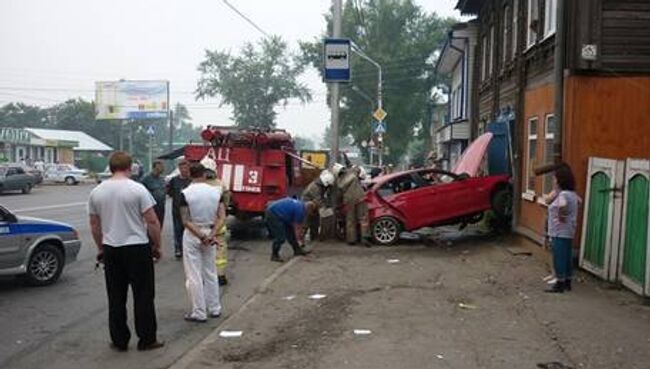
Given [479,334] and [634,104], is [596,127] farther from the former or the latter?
[479,334]

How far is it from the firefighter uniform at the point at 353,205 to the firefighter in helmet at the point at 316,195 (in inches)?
11.2

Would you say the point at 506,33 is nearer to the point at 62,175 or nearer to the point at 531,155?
the point at 531,155

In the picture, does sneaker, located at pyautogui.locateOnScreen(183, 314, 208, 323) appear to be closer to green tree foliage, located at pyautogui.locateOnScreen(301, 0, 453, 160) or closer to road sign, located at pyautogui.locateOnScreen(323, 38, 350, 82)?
road sign, located at pyautogui.locateOnScreen(323, 38, 350, 82)

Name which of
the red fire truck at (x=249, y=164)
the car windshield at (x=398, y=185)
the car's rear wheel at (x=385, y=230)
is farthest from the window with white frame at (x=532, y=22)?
the red fire truck at (x=249, y=164)

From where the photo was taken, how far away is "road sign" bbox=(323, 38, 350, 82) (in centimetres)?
1638

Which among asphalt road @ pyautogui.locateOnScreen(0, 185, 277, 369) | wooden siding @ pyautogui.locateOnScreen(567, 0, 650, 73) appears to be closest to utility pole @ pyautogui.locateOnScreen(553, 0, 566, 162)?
wooden siding @ pyautogui.locateOnScreen(567, 0, 650, 73)

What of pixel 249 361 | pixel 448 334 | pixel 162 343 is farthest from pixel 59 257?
pixel 448 334

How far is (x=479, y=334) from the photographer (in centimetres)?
745

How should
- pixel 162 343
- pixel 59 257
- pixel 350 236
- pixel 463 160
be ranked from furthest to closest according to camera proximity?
pixel 463 160
pixel 350 236
pixel 59 257
pixel 162 343

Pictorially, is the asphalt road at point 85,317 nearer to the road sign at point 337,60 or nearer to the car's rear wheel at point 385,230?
the car's rear wheel at point 385,230

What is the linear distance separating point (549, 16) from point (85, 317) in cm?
929

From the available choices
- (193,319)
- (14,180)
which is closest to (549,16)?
(193,319)

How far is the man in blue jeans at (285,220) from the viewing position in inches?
515

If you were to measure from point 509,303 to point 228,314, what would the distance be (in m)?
3.23
